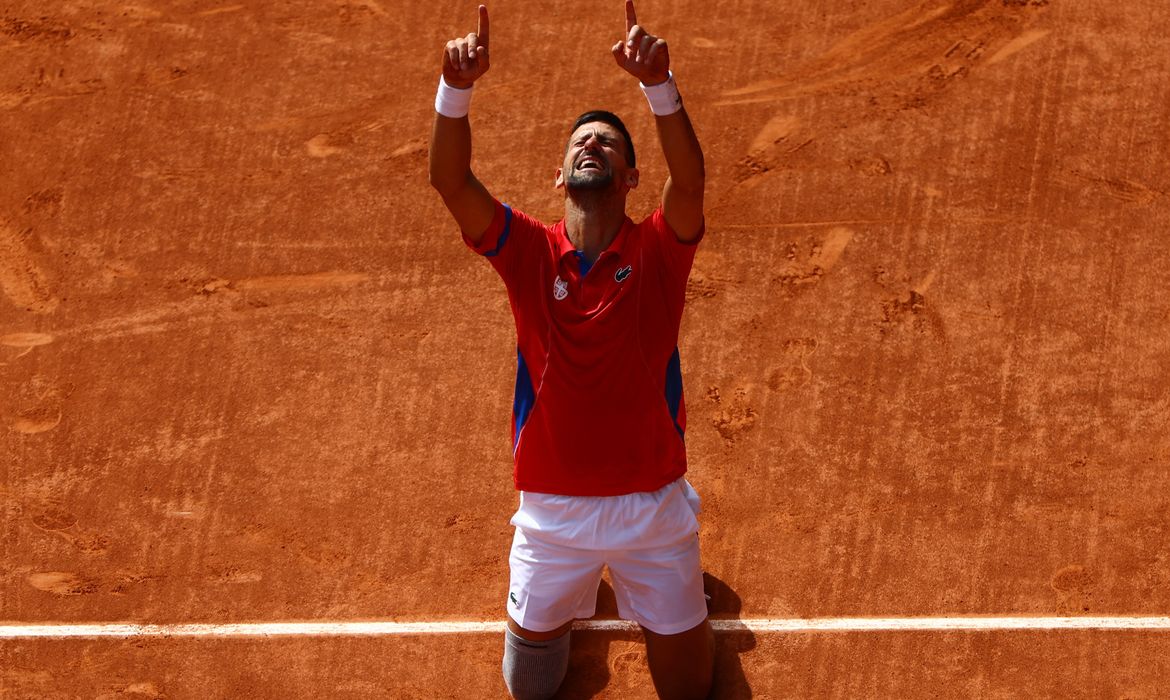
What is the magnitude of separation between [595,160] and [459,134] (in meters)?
0.57

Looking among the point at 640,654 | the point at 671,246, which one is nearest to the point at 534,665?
the point at 640,654

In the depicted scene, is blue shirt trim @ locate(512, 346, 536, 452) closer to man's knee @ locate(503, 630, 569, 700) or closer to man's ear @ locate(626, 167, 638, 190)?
man's ear @ locate(626, 167, 638, 190)

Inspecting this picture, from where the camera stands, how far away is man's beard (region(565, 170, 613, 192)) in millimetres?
5957

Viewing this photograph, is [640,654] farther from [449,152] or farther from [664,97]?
[664,97]

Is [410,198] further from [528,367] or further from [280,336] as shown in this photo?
[528,367]

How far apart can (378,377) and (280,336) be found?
68 cm

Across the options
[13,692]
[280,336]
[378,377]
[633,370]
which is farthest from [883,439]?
[13,692]

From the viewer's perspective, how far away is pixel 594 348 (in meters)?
6.07

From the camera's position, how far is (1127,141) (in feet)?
29.1

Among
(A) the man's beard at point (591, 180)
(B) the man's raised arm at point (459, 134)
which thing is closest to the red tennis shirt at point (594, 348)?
(B) the man's raised arm at point (459, 134)

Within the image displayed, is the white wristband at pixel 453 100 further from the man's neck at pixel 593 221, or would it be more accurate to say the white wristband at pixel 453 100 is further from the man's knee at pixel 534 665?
the man's knee at pixel 534 665

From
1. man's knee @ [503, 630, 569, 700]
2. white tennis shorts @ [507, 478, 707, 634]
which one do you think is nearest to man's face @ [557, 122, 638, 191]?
white tennis shorts @ [507, 478, 707, 634]

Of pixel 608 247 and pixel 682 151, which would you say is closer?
pixel 682 151

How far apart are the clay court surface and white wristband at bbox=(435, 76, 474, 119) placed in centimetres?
253
